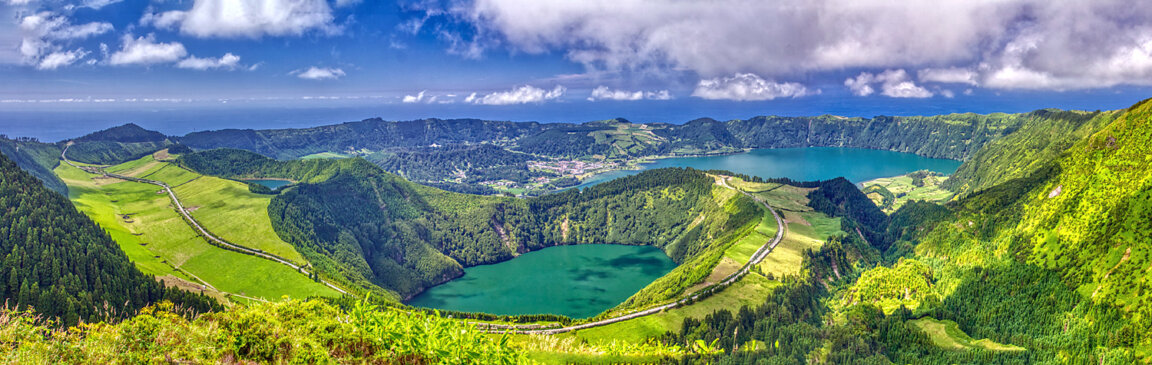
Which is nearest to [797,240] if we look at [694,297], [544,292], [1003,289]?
[1003,289]

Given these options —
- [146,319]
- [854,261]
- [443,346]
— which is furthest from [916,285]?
[146,319]

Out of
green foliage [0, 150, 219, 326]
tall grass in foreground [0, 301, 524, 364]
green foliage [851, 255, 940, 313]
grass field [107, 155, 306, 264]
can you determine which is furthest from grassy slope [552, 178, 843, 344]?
grass field [107, 155, 306, 264]

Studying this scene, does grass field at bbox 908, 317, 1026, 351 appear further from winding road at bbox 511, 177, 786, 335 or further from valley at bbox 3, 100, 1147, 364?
winding road at bbox 511, 177, 786, 335

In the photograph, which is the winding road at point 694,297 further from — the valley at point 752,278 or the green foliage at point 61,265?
the green foliage at point 61,265

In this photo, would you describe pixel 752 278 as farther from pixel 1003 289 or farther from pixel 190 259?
pixel 190 259

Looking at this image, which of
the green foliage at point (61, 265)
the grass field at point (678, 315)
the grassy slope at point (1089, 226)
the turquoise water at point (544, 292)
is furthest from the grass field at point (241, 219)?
the grassy slope at point (1089, 226)
